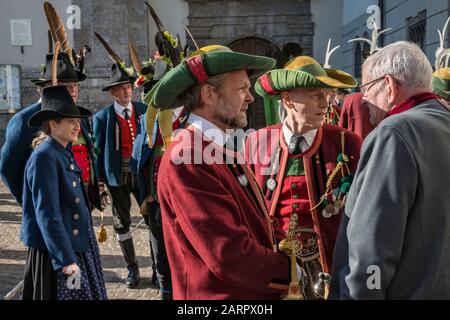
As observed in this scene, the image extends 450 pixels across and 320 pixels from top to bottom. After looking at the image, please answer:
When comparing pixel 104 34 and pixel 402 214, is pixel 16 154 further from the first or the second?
pixel 104 34

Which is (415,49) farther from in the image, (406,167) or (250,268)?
(250,268)

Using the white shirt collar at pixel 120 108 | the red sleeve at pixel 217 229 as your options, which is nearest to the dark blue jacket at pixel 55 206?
the red sleeve at pixel 217 229

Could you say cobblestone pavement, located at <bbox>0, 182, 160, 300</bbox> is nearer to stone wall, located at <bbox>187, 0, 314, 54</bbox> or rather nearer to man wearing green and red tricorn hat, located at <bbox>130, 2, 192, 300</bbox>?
man wearing green and red tricorn hat, located at <bbox>130, 2, 192, 300</bbox>

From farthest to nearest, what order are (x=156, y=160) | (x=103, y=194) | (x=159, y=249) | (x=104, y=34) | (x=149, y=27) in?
(x=149, y=27), (x=104, y=34), (x=103, y=194), (x=156, y=160), (x=159, y=249)

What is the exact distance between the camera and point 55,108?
3430mm

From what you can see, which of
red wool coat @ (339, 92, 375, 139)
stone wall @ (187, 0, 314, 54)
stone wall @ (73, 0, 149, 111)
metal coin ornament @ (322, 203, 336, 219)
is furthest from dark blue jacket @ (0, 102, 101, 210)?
stone wall @ (187, 0, 314, 54)

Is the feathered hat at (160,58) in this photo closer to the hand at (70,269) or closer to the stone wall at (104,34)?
the hand at (70,269)

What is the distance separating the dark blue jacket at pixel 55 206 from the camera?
3.13m

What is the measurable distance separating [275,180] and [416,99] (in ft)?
4.07

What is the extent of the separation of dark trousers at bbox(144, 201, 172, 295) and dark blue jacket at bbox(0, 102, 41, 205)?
1.18 metres

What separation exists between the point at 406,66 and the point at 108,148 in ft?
12.6

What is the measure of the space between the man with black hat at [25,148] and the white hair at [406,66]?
2709mm

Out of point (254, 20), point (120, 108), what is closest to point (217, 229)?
point (120, 108)
